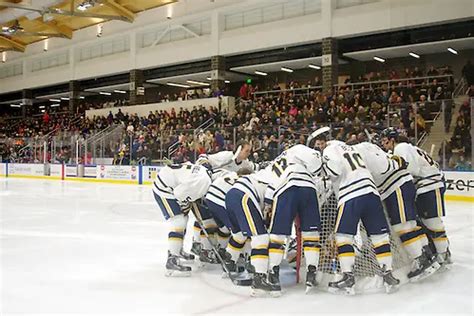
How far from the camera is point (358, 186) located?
375 cm

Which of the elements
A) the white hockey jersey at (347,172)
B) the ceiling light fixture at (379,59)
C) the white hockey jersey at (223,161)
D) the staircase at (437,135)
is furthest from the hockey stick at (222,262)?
the ceiling light fixture at (379,59)

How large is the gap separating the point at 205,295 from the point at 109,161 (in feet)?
47.7

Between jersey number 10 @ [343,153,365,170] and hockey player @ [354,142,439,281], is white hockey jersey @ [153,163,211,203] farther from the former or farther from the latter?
hockey player @ [354,142,439,281]

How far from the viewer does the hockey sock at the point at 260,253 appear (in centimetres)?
373

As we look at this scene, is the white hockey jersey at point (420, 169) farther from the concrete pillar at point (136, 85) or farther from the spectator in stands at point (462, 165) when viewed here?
the concrete pillar at point (136, 85)

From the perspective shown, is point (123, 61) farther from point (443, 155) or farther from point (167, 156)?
point (443, 155)

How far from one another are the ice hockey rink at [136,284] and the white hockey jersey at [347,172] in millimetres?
757

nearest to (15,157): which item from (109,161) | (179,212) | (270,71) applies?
(109,161)

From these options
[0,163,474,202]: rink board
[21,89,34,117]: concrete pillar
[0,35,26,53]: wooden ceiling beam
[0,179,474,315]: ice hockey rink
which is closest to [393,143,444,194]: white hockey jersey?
[0,179,474,315]: ice hockey rink

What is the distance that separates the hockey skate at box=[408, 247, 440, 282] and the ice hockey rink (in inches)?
2.5

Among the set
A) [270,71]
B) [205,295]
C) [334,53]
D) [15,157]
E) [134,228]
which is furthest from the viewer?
[270,71]

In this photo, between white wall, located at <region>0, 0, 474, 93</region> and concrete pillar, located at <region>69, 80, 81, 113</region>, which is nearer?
white wall, located at <region>0, 0, 474, 93</region>

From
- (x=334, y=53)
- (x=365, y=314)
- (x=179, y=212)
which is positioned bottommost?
(x=365, y=314)

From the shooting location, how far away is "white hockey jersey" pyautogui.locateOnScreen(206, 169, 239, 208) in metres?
4.25
